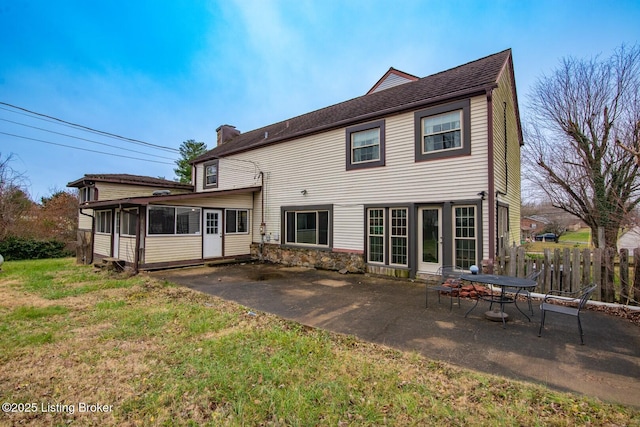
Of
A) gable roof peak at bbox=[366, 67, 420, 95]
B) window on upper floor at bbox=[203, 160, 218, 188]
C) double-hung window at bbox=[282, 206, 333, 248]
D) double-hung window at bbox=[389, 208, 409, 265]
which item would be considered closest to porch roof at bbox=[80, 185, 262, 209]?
double-hung window at bbox=[282, 206, 333, 248]

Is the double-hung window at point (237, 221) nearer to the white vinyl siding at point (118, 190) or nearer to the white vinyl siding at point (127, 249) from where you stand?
the white vinyl siding at point (127, 249)

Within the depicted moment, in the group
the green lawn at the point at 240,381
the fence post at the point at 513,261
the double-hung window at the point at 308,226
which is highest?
the double-hung window at the point at 308,226

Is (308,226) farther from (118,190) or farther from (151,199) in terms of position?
(118,190)

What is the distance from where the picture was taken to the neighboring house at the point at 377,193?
771cm

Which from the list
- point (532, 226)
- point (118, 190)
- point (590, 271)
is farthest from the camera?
point (532, 226)

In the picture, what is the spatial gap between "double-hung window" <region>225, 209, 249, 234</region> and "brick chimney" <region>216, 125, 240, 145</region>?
8179 millimetres

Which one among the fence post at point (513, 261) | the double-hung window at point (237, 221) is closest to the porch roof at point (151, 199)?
the double-hung window at point (237, 221)

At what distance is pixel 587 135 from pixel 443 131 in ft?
24.7

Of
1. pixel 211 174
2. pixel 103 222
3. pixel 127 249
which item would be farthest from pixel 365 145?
pixel 103 222

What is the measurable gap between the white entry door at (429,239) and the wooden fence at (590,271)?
184cm

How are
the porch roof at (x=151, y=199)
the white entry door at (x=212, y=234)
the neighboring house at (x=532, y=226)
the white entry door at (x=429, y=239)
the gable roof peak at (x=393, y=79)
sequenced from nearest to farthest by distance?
the white entry door at (x=429, y=239), the porch roof at (x=151, y=199), the gable roof peak at (x=393, y=79), the white entry door at (x=212, y=234), the neighboring house at (x=532, y=226)

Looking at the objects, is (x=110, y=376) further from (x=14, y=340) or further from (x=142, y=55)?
(x=142, y=55)

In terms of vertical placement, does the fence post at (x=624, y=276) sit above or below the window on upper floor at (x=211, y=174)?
below

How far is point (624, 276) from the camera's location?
5.46 meters
